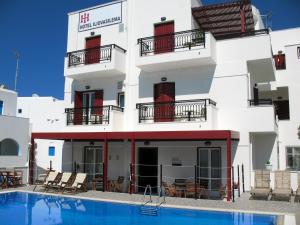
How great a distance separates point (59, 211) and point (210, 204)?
6.27 metres

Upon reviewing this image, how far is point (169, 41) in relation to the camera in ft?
62.3

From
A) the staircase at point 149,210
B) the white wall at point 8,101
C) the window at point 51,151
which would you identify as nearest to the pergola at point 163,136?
the staircase at point 149,210

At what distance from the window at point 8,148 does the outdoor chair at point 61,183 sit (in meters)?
6.87

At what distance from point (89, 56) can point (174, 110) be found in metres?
6.90

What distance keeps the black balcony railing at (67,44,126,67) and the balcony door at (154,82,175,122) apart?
349cm

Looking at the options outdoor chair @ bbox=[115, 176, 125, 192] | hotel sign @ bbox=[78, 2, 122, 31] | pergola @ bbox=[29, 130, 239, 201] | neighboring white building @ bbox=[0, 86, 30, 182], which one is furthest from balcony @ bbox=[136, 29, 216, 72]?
neighboring white building @ bbox=[0, 86, 30, 182]

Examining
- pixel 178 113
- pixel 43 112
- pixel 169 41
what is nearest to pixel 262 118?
pixel 178 113

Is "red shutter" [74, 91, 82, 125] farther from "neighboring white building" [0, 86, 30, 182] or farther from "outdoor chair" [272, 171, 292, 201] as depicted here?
"outdoor chair" [272, 171, 292, 201]

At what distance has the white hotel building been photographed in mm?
16625

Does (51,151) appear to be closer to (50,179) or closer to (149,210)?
(50,179)

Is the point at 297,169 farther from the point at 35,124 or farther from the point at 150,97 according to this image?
the point at 35,124

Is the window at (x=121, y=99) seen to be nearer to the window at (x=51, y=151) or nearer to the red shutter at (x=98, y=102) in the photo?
the red shutter at (x=98, y=102)

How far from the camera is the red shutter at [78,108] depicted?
2080 cm

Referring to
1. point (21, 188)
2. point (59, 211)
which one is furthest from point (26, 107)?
point (59, 211)
